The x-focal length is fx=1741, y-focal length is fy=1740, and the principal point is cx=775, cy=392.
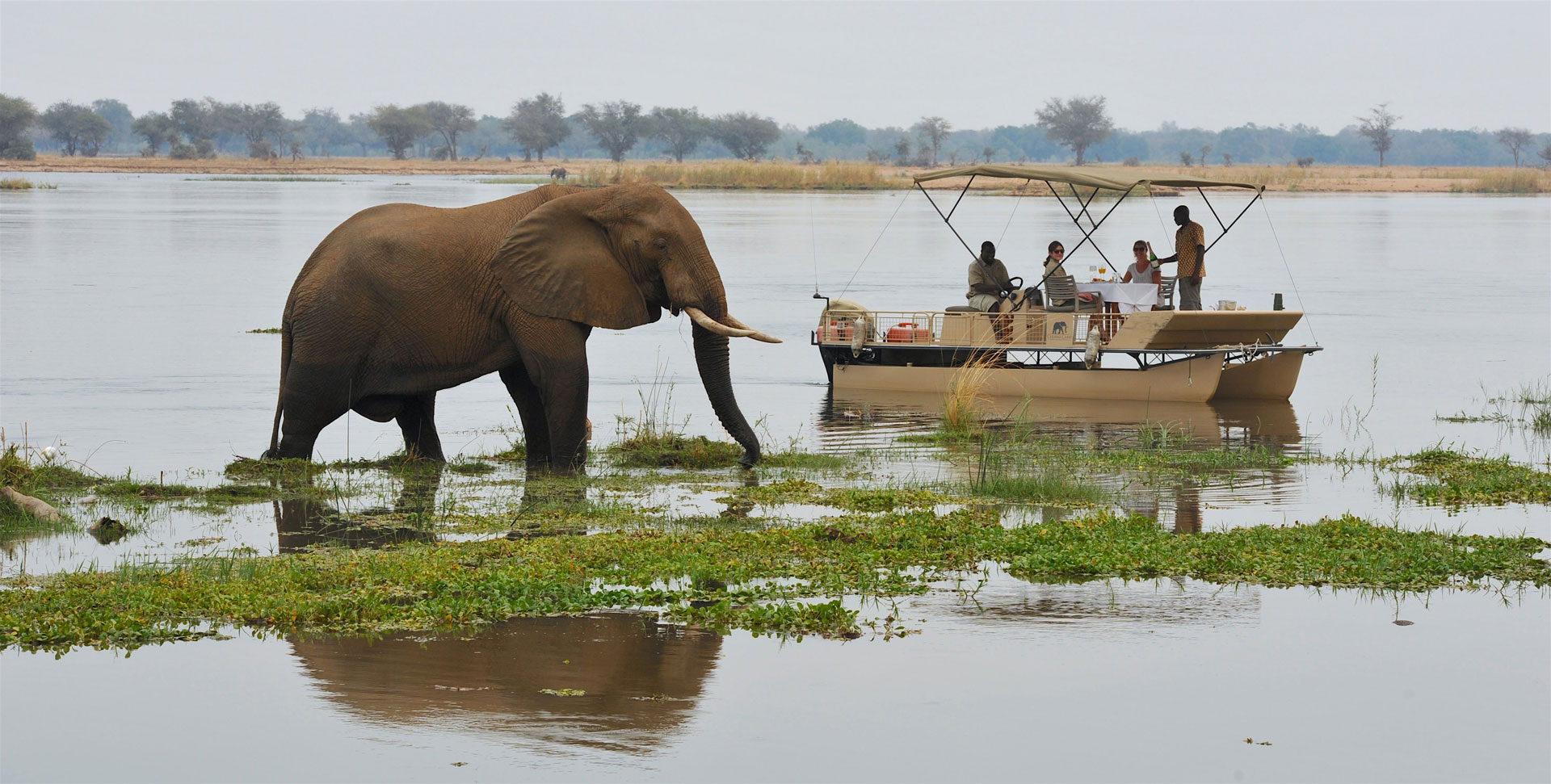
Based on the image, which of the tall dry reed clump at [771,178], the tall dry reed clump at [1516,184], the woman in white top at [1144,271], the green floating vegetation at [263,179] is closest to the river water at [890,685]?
the woman in white top at [1144,271]

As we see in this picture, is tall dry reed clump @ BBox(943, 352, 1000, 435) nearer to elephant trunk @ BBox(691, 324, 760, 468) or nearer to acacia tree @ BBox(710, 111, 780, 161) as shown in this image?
elephant trunk @ BBox(691, 324, 760, 468)

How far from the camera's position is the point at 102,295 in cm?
3431

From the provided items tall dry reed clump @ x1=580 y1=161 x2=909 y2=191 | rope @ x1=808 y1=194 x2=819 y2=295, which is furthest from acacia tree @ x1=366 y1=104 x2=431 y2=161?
rope @ x1=808 y1=194 x2=819 y2=295

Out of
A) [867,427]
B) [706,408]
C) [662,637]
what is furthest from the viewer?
[706,408]

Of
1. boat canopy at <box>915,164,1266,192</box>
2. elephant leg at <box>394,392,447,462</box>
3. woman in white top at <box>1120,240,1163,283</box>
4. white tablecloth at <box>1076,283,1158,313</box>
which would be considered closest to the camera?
elephant leg at <box>394,392,447,462</box>

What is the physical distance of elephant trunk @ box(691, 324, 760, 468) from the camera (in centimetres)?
1331

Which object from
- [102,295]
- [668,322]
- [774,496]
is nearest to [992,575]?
[774,496]

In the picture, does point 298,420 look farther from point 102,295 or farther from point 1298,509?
point 102,295

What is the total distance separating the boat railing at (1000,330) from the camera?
755 inches

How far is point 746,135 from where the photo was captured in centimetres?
16600

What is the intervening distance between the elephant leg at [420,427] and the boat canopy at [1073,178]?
6754 millimetres

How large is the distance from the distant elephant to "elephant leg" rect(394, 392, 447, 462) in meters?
0.78

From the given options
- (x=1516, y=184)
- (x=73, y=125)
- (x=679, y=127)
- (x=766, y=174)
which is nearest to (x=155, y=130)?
(x=73, y=125)

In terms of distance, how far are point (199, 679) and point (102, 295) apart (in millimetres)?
28790
